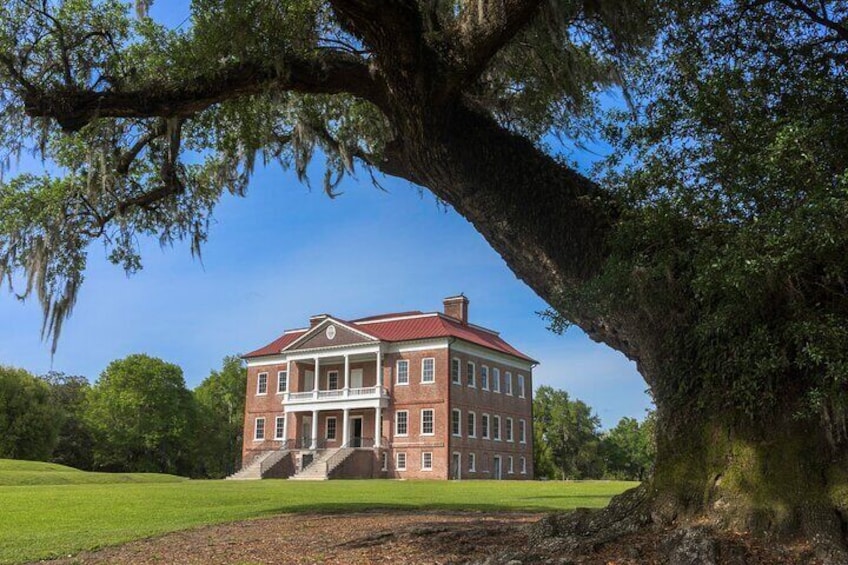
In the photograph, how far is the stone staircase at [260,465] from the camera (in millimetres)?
39406

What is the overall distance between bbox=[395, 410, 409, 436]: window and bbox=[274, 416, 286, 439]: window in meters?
8.20

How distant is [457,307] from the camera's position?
155ft

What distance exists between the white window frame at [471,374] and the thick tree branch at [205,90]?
35.2 meters

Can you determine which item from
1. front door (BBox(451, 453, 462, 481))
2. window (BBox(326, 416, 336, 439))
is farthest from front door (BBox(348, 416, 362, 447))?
front door (BBox(451, 453, 462, 481))

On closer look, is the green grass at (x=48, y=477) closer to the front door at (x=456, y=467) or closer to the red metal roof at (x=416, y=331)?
the front door at (x=456, y=467)

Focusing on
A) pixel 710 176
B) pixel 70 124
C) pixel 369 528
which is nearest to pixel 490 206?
pixel 710 176

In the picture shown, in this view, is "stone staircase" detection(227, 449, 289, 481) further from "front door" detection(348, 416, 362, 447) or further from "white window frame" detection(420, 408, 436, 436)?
"white window frame" detection(420, 408, 436, 436)

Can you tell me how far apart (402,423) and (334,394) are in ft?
16.3

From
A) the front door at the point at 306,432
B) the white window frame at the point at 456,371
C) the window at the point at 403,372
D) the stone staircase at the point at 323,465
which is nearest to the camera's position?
the stone staircase at the point at 323,465

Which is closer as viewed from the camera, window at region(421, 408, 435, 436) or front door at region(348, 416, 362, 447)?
window at region(421, 408, 435, 436)

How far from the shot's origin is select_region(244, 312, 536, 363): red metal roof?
42.2 metres

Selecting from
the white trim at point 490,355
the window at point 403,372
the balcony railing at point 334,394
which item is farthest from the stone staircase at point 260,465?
the white trim at point 490,355

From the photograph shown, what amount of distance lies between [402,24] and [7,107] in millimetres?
5380

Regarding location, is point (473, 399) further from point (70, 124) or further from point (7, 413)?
point (70, 124)
